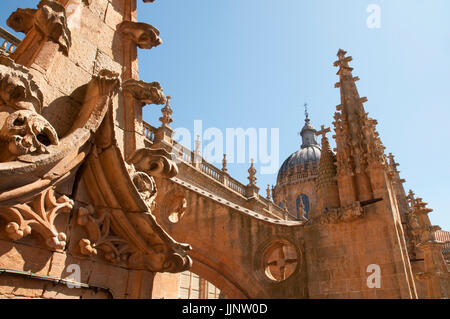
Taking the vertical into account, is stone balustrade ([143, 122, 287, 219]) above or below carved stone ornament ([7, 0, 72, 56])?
above

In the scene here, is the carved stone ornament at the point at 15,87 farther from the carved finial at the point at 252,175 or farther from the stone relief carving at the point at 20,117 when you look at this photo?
the carved finial at the point at 252,175

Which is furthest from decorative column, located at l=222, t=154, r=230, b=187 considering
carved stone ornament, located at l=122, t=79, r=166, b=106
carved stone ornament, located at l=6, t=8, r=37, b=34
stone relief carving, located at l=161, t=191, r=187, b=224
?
carved stone ornament, located at l=6, t=8, r=37, b=34

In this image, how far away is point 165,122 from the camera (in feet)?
53.6

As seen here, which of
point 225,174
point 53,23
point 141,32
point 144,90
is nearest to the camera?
point 53,23

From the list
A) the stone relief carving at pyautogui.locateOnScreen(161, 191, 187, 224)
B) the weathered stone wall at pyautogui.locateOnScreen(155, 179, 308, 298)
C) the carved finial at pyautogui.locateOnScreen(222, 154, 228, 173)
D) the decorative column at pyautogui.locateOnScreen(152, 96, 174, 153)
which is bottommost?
the weathered stone wall at pyautogui.locateOnScreen(155, 179, 308, 298)

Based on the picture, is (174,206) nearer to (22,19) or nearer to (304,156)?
(22,19)

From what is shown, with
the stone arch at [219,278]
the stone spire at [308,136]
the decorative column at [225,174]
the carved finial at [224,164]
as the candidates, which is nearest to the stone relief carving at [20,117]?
the stone arch at [219,278]

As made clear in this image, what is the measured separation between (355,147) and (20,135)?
728 centimetres

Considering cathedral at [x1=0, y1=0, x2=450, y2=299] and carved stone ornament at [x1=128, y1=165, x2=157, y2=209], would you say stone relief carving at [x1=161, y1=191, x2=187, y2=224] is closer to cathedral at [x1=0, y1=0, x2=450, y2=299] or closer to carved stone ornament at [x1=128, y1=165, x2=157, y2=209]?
cathedral at [x1=0, y1=0, x2=450, y2=299]

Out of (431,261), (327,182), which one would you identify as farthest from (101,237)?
(431,261)

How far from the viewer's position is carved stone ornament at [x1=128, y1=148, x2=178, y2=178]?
3301mm

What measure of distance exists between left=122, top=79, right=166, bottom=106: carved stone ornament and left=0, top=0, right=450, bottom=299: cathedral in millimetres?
11

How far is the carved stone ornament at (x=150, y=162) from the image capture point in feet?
10.8

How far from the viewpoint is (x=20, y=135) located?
2205 mm
